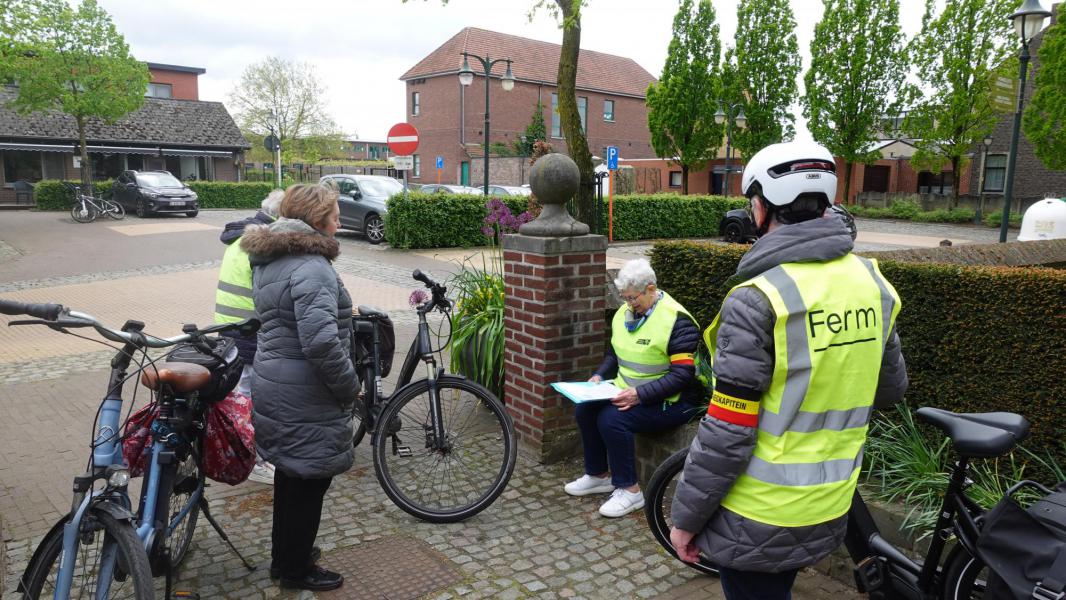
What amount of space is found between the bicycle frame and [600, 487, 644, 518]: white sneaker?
4.82 feet

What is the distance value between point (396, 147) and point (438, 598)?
1320 cm

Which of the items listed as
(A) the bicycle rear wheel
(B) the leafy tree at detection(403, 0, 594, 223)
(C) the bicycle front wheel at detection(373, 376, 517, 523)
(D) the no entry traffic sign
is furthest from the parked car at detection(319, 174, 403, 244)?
(A) the bicycle rear wheel

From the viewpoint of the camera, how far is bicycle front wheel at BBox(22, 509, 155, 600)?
2.48 m

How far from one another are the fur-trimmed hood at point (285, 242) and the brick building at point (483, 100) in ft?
137

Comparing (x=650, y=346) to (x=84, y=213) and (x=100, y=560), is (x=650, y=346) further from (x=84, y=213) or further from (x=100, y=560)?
(x=84, y=213)

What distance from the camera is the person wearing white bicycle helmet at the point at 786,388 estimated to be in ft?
6.79

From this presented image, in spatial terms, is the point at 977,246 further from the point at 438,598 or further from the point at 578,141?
the point at 438,598

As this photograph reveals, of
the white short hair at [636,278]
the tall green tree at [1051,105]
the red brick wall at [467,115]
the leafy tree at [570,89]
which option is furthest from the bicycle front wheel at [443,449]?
the red brick wall at [467,115]

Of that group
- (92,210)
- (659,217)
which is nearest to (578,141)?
(659,217)

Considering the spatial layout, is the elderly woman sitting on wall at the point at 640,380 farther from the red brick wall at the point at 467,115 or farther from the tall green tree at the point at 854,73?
the red brick wall at the point at 467,115

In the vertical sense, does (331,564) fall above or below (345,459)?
below

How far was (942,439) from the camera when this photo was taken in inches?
151

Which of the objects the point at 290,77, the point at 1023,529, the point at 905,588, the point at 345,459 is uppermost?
the point at 290,77

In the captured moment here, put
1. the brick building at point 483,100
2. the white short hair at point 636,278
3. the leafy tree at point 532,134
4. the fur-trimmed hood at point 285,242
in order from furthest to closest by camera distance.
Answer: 1. the brick building at point 483,100
2. the leafy tree at point 532,134
3. the white short hair at point 636,278
4. the fur-trimmed hood at point 285,242
